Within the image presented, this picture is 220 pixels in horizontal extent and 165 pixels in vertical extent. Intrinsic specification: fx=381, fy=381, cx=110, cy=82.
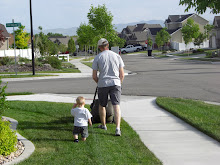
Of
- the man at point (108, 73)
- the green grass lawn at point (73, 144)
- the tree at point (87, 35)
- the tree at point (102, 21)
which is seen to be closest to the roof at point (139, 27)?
the tree at point (87, 35)

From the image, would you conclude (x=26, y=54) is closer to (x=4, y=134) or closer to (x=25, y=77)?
(x=25, y=77)

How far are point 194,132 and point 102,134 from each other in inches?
77.6

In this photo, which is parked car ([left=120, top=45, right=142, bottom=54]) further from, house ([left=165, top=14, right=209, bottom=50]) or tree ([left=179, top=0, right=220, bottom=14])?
tree ([left=179, top=0, right=220, bottom=14])

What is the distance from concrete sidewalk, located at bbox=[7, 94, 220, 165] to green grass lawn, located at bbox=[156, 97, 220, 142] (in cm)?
15

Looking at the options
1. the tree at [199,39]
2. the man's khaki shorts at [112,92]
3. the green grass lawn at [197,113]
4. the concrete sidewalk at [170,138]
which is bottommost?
the concrete sidewalk at [170,138]

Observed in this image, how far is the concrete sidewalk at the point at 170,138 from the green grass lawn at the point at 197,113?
0.15m

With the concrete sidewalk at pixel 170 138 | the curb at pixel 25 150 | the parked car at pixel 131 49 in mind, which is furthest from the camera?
the parked car at pixel 131 49

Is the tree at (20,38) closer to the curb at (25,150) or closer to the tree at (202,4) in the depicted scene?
the tree at (202,4)

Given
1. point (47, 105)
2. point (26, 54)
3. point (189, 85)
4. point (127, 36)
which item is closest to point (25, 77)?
point (189, 85)

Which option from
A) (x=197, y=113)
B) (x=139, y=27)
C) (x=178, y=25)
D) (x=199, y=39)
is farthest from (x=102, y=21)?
(x=139, y=27)

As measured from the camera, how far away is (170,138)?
25.0ft

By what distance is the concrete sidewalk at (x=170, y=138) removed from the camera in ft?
20.5

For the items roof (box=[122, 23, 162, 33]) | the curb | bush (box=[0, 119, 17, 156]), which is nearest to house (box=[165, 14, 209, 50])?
roof (box=[122, 23, 162, 33])

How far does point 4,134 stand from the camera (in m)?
6.04
